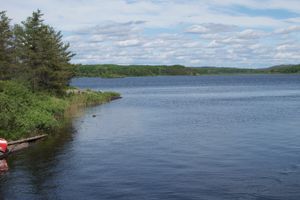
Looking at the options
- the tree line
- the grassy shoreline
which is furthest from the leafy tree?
the grassy shoreline

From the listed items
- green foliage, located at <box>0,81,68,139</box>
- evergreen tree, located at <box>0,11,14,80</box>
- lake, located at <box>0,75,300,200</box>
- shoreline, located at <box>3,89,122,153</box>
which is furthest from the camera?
evergreen tree, located at <box>0,11,14,80</box>

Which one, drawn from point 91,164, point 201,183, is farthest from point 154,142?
point 201,183

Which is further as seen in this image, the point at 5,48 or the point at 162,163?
the point at 5,48

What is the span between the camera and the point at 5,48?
226 ft

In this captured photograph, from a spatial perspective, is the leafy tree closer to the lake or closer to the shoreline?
the shoreline

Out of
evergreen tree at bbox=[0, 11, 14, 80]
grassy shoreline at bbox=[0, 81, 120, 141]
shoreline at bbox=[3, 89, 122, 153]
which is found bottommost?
shoreline at bbox=[3, 89, 122, 153]

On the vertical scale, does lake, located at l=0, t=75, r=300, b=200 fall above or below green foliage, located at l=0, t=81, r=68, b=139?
below

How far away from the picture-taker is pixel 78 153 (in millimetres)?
36312

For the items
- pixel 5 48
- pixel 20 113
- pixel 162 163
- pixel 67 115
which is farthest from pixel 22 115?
pixel 5 48

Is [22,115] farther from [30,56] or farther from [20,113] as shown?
[30,56]

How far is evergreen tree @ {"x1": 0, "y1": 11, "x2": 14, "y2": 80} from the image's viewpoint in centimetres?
6456

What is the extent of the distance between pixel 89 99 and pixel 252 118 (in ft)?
127

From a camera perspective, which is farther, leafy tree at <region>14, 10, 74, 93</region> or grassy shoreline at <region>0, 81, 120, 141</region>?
leafy tree at <region>14, 10, 74, 93</region>

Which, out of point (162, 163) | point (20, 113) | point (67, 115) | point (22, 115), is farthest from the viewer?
point (67, 115)
